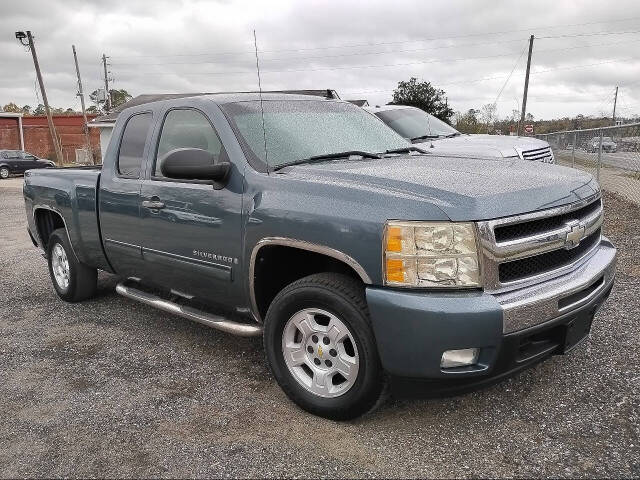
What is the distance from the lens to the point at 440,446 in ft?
9.67

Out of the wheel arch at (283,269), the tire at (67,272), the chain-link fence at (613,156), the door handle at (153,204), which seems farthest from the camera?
the chain-link fence at (613,156)

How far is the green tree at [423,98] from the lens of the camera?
22.7 meters

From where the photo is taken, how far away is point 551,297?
2838 mm

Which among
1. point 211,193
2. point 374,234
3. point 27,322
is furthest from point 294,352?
point 27,322

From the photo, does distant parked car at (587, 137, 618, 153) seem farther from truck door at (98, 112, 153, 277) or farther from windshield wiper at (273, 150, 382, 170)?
truck door at (98, 112, 153, 277)

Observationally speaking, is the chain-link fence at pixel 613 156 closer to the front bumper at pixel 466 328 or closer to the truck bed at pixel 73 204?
the front bumper at pixel 466 328

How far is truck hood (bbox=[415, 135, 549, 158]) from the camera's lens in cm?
734

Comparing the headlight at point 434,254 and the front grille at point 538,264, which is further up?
the headlight at point 434,254

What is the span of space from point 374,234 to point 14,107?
99.7 metres

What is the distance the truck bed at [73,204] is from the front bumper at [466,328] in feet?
9.79

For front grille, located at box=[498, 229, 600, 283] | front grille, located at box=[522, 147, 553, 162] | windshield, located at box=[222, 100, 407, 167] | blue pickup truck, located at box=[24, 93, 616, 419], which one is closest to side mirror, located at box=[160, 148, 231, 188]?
blue pickup truck, located at box=[24, 93, 616, 419]

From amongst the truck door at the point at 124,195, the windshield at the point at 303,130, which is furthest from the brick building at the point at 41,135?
the windshield at the point at 303,130

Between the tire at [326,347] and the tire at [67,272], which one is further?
the tire at [67,272]

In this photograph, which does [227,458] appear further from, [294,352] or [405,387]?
[405,387]
